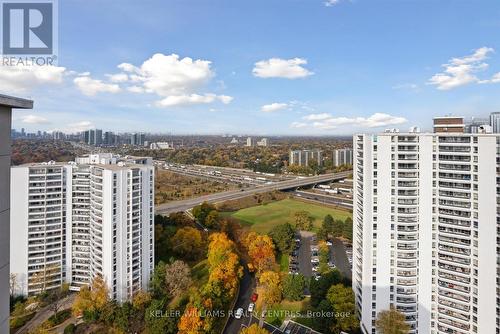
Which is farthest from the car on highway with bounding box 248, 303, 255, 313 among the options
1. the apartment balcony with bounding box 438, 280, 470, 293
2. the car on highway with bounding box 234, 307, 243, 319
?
the apartment balcony with bounding box 438, 280, 470, 293

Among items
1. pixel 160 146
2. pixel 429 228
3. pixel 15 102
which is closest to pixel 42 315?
pixel 15 102

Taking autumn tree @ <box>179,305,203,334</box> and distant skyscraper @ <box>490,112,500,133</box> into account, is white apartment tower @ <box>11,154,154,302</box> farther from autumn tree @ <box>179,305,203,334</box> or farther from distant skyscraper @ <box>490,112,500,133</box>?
distant skyscraper @ <box>490,112,500,133</box>

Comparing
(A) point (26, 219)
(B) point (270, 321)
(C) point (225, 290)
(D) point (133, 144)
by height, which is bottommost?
(B) point (270, 321)

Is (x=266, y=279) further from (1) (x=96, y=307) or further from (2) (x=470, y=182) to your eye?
(2) (x=470, y=182)

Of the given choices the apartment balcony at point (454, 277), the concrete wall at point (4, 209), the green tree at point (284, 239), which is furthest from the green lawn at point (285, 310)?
the concrete wall at point (4, 209)

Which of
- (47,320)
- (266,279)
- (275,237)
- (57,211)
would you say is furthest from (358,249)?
(57,211)

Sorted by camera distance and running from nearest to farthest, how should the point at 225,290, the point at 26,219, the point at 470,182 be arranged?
the point at 470,182 → the point at 225,290 → the point at 26,219
